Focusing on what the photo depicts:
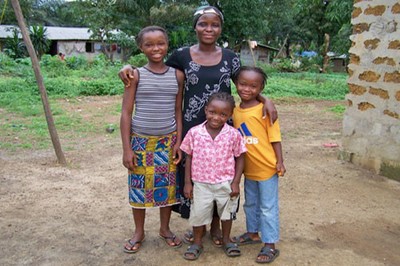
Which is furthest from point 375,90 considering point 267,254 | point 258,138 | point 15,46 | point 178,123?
point 15,46

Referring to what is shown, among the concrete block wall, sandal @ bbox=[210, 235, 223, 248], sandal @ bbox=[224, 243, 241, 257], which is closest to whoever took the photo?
sandal @ bbox=[224, 243, 241, 257]

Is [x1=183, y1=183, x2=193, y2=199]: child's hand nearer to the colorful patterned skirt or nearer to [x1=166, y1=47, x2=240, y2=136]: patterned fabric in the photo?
the colorful patterned skirt

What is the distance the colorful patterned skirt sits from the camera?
8.67 feet

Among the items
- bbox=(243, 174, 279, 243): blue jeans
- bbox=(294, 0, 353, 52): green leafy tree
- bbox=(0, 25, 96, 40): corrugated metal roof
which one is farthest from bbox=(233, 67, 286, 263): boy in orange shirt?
bbox=(0, 25, 96, 40): corrugated metal roof

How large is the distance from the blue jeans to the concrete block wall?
→ 2660 millimetres

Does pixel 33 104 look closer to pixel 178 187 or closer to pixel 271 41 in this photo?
pixel 178 187

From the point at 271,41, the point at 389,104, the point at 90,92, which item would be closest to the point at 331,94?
the point at 90,92

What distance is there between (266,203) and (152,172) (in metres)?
0.77

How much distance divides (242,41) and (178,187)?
23.0 meters

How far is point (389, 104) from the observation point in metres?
4.71

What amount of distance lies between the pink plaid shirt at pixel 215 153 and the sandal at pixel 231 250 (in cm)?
52

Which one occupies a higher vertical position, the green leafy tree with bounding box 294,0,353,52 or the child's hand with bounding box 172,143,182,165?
the green leafy tree with bounding box 294,0,353,52

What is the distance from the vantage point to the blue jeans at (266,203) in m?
2.65

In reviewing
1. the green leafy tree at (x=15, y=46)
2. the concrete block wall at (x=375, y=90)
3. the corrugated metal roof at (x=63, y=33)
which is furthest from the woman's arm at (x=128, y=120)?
the corrugated metal roof at (x=63, y=33)
